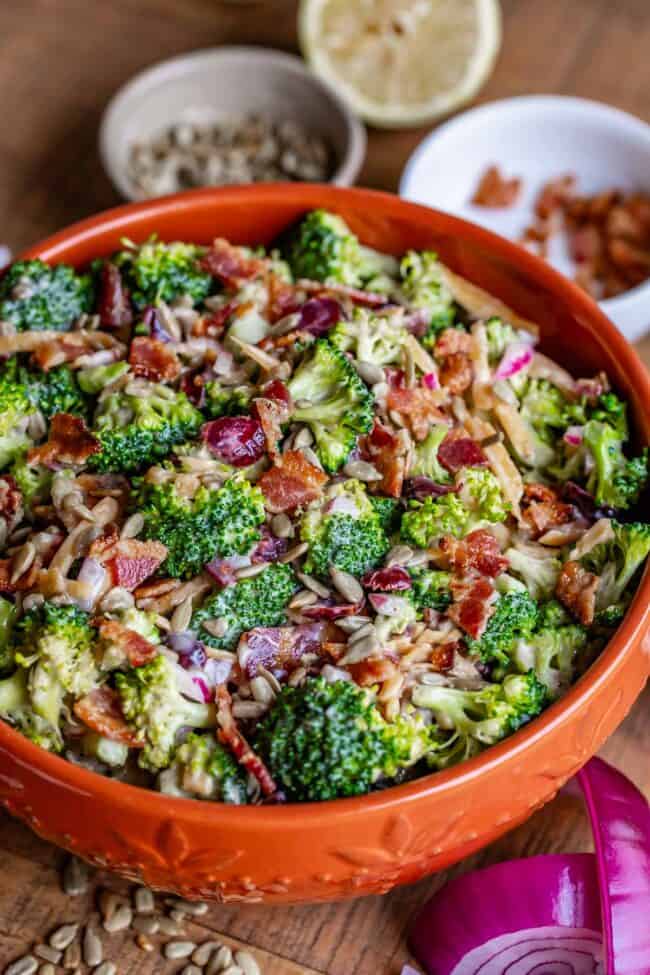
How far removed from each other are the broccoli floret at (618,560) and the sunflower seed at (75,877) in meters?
1.21

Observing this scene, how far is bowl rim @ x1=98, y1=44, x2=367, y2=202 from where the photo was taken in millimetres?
3848

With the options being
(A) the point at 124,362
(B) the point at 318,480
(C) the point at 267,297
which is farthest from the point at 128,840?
(C) the point at 267,297

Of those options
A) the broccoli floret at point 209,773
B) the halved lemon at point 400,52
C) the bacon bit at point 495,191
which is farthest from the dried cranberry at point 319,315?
the halved lemon at point 400,52

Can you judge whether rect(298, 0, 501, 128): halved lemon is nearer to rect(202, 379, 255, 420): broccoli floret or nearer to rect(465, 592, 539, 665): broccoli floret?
rect(202, 379, 255, 420): broccoli floret

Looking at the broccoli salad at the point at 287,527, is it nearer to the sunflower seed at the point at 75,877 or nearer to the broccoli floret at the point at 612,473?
the broccoli floret at the point at 612,473

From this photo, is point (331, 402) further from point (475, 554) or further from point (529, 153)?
point (529, 153)

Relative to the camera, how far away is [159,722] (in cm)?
219

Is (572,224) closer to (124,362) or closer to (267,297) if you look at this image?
(267,297)

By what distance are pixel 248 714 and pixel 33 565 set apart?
500 mm

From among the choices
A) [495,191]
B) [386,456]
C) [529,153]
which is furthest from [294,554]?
[529,153]

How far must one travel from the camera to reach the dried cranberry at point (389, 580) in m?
2.37

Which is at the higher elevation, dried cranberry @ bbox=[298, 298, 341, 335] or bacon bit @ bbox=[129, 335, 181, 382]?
dried cranberry @ bbox=[298, 298, 341, 335]

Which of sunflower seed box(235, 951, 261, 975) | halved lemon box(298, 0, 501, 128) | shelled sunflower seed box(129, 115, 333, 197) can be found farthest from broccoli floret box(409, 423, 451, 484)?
halved lemon box(298, 0, 501, 128)

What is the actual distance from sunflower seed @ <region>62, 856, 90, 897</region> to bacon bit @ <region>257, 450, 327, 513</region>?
2.96ft
